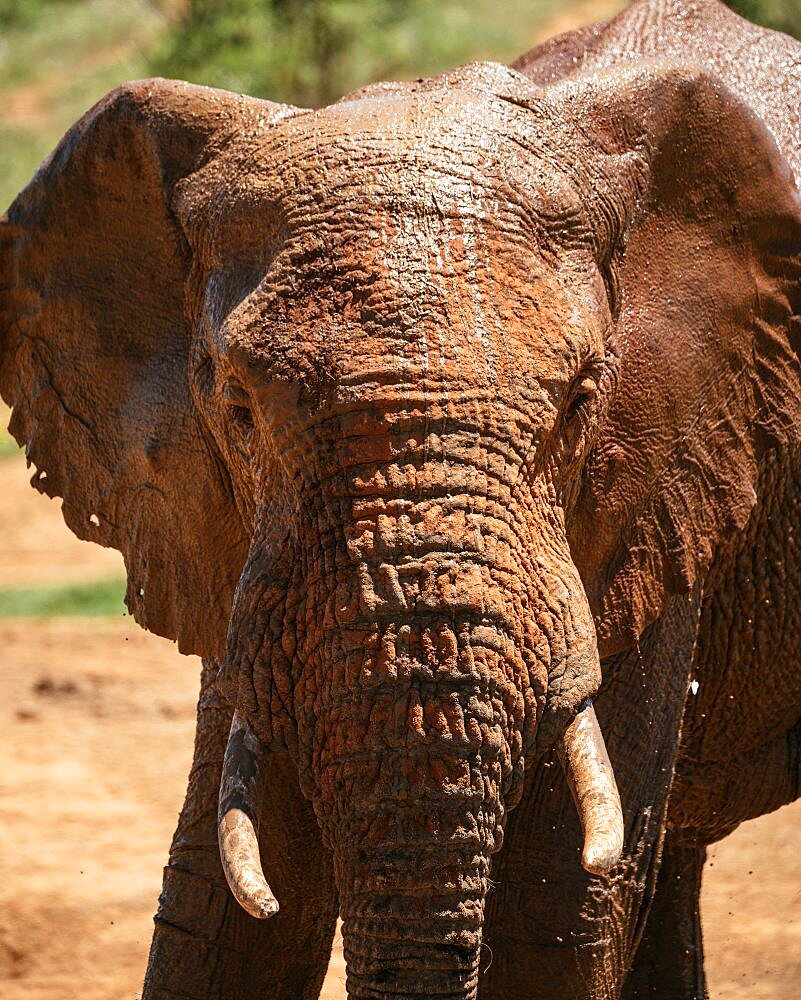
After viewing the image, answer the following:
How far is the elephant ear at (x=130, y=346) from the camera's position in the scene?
3.64 m

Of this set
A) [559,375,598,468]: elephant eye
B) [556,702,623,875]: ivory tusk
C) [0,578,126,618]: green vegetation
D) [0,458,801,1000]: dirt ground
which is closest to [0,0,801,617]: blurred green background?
[0,578,126,618]: green vegetation

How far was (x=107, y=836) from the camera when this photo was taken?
Answer: 745 cm

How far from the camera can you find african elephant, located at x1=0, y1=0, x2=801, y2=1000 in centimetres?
294

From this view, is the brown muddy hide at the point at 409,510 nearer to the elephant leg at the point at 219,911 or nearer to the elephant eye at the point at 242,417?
the elephant eye at the point at 242,417

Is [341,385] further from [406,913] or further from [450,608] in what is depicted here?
[406,913]

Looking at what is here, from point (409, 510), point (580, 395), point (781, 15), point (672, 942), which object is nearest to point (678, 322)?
point (580, 395)

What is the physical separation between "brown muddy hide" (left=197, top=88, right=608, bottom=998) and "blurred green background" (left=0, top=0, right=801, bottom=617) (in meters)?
7.96

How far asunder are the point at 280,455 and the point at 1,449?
1310 centimetres

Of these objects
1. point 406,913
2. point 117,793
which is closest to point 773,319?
→ point 406,913

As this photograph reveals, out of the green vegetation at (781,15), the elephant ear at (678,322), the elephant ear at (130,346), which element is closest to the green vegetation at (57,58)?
the green vegetation at (781,15)

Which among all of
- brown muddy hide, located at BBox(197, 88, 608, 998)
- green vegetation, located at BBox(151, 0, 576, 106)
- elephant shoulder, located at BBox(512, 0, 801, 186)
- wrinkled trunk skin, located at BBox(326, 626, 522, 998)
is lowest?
wrinkled trunk skin, located at BBox(326, 626, 522, 998)

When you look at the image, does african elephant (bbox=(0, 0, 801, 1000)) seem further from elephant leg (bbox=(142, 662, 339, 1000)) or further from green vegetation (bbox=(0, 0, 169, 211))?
green vegetation (bbox=(0, 0, 169, 211))

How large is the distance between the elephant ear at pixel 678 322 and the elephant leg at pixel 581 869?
24cm

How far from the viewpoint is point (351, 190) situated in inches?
127
